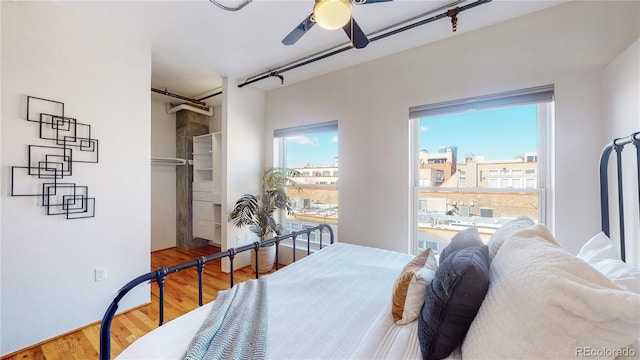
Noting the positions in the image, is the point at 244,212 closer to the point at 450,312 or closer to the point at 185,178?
the point at 185,178

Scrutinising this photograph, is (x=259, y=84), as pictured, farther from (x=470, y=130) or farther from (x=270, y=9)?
(x=470, y=130)

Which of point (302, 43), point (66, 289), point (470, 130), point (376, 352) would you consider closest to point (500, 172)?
point (470, 130)

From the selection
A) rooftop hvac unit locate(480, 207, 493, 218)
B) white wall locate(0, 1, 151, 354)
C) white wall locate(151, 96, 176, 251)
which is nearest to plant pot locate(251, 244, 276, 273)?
white wall locate(0, 1, 151, 354)

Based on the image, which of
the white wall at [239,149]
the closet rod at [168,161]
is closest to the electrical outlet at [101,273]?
the white wall at [239,149]

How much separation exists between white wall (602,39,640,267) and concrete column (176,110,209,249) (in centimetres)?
508

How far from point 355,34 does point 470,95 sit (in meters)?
1.35

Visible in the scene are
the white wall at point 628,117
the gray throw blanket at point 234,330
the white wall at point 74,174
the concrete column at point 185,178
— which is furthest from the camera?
the concrete column at point 185,178

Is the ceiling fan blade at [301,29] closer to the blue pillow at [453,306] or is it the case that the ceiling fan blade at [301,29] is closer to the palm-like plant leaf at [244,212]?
the blue pillow at [453,306]

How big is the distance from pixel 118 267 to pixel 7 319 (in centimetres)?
66

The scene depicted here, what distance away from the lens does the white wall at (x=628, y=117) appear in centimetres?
141

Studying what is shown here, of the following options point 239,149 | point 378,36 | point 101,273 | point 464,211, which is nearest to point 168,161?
point 239,149

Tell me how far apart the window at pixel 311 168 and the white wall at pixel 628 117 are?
7.54ft

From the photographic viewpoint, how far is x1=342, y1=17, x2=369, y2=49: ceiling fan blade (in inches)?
59.1

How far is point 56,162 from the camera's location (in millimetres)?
1926
